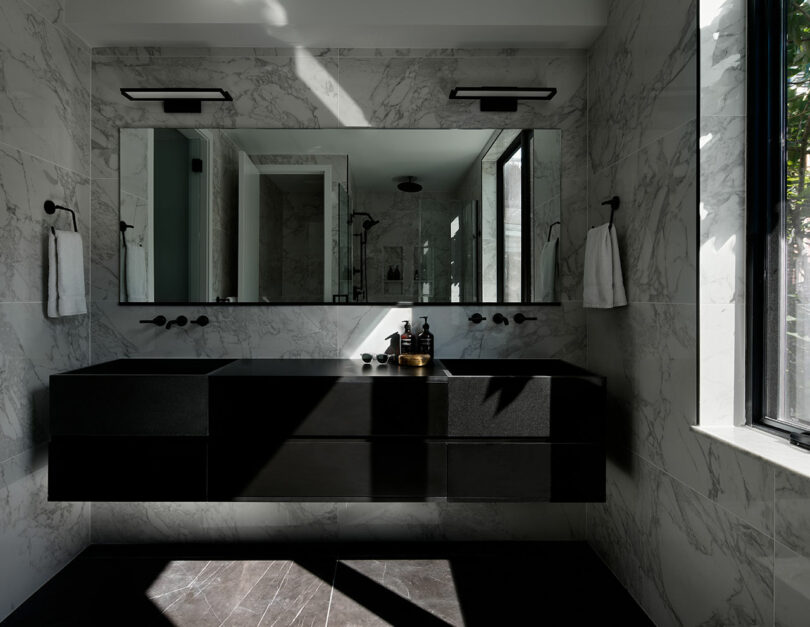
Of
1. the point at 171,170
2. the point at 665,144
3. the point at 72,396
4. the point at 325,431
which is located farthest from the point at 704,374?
the point at 171,170

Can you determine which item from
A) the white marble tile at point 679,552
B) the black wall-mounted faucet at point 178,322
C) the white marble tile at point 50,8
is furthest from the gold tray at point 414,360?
the white marble tile at point 50,8

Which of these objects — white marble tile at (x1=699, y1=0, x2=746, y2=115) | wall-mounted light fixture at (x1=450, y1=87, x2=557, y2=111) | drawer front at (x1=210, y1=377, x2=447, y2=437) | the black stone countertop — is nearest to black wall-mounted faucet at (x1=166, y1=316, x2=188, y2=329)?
the black stone countertop

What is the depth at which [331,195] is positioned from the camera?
8.45 ft

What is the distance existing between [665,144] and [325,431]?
1675 mm

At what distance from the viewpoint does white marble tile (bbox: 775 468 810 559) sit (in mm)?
1203

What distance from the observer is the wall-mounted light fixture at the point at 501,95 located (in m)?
2.44

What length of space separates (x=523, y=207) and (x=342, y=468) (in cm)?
152

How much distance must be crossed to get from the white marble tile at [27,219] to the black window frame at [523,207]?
2026mm

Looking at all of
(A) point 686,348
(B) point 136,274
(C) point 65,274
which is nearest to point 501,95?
(A) point 686,348

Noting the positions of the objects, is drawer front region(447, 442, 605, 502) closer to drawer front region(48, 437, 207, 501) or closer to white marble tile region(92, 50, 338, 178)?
Result: drawer front region(48, 437, 207, 501)

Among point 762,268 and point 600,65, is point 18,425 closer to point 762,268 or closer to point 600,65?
point 762,268

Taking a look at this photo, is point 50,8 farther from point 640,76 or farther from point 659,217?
point 659,217

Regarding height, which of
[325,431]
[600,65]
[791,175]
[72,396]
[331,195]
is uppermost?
[600,65]

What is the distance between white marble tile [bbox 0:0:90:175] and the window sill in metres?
2.69
